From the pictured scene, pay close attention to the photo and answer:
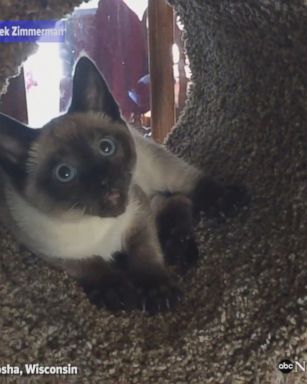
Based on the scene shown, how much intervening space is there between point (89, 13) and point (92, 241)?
1.11 ft

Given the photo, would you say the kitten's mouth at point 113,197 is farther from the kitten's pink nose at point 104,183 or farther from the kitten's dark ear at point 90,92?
the kitten's dark ear at point 90,92

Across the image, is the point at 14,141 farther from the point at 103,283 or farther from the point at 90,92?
the point at 103,283

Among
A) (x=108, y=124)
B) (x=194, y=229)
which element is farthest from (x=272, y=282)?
(x=108, y=124)

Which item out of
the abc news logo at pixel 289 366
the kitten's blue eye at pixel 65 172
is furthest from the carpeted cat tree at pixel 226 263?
the kitten's blue eye at pixel 65 172

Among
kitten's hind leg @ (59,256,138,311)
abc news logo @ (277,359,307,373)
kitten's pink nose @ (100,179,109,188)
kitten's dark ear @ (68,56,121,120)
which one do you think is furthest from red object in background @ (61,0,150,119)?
abc news logo @ (277,359,307,373)

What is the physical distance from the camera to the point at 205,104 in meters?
1.19

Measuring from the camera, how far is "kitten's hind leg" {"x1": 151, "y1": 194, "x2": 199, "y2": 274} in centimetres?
100

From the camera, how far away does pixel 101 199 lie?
88 centimetres

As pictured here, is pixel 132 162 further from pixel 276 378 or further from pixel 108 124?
pixel 276 378

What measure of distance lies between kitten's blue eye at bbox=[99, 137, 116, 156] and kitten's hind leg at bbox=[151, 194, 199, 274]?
0.49ft

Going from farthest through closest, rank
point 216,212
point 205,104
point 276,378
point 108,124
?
point 205,104 → point 216,212 → point 108,124 → point 276,378

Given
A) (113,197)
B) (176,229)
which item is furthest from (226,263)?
(113,197)

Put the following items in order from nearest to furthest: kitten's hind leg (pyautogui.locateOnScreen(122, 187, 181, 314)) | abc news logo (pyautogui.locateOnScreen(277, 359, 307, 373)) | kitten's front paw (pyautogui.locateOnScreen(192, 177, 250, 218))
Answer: abc news logo (pyautogui.locateOnScreen(277, 359, 307, 373))
kitten's hind leg (pyautogui.locateOnScreen(122, 187, 181, 314))
kitten's front paw (pyautogui.locateOnScreen(192, 177, 250, 218))

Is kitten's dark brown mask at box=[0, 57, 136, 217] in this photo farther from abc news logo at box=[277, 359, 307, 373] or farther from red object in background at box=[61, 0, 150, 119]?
abc news logo at box=[277, 359, 307, 373]
